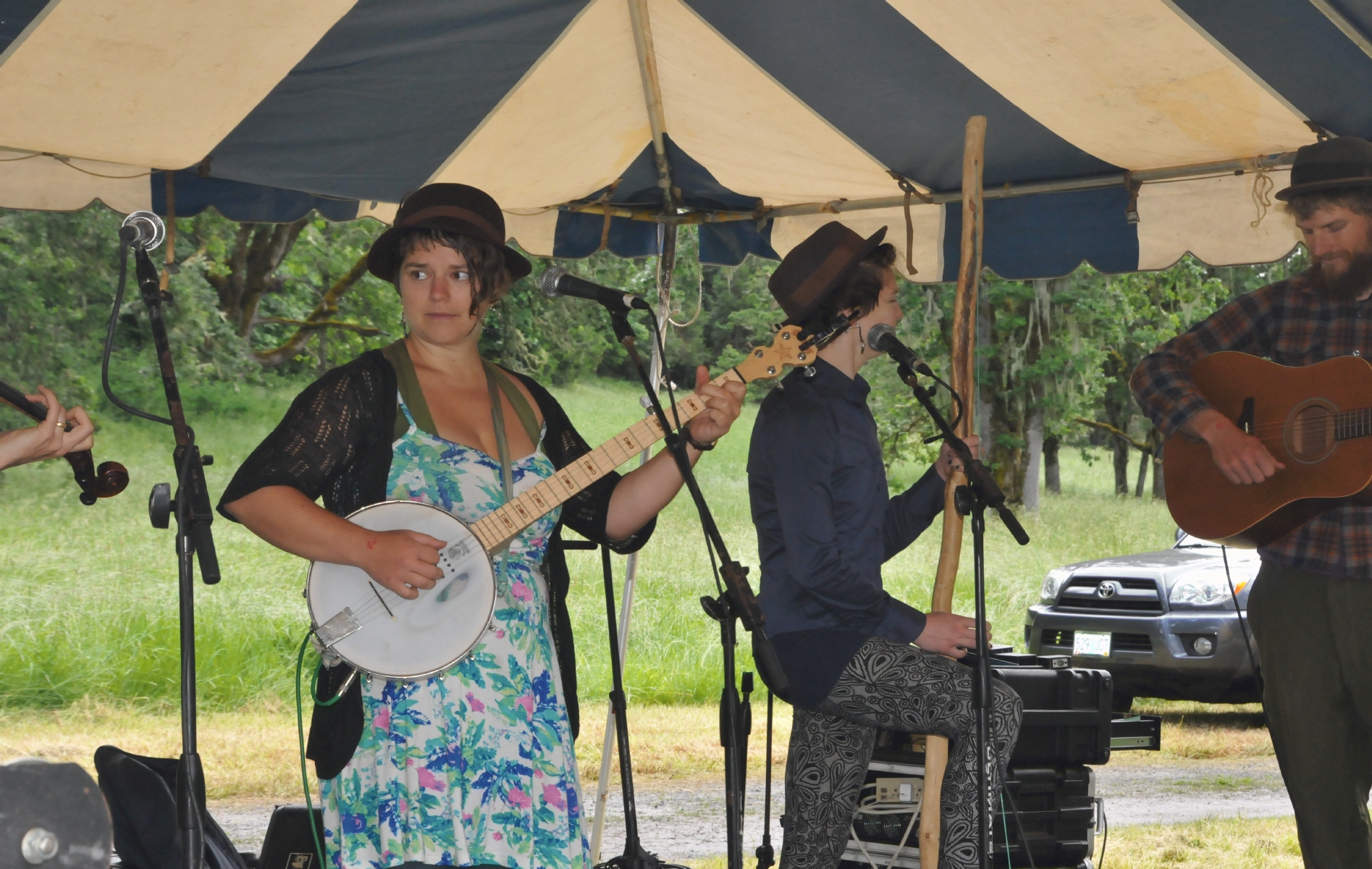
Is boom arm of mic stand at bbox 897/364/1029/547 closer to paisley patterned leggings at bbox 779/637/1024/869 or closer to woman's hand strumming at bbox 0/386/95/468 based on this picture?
paisley patterned leggings at bbox 779/637/1024/869

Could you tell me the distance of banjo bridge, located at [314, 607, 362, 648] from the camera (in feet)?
7.54

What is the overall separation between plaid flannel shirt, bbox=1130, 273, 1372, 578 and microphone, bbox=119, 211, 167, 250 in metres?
2.66

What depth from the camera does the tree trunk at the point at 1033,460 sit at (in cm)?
1541

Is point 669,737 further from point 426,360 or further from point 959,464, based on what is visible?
point 426,360

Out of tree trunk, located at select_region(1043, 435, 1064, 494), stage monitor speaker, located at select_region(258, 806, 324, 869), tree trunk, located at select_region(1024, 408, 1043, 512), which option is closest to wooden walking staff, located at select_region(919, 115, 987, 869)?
stage monitor speaker, located at select_region(258, 806, 324, 869)

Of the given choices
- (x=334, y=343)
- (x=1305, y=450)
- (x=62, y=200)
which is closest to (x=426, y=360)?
(x=62, y=200)

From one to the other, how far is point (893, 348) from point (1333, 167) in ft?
4.20

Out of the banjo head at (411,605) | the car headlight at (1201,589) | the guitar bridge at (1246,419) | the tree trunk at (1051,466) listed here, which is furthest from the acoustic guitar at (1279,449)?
the tree trunk at (1051,466)

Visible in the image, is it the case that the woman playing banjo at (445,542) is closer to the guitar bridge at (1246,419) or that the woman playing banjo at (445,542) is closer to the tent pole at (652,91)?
the tent pole at (652,91)

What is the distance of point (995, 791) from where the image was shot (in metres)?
3.20

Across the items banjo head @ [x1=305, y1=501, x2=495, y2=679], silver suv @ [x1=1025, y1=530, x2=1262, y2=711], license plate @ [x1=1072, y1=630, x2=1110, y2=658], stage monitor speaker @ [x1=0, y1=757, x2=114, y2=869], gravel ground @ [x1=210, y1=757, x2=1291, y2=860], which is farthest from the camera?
license plate @ [x1=1072, y1=630, x2=1110, y2=658]

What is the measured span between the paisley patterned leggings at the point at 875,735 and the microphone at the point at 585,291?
3.80 ft

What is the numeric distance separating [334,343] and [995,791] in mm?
12531

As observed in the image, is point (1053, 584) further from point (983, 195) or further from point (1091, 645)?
point (983, 195)
